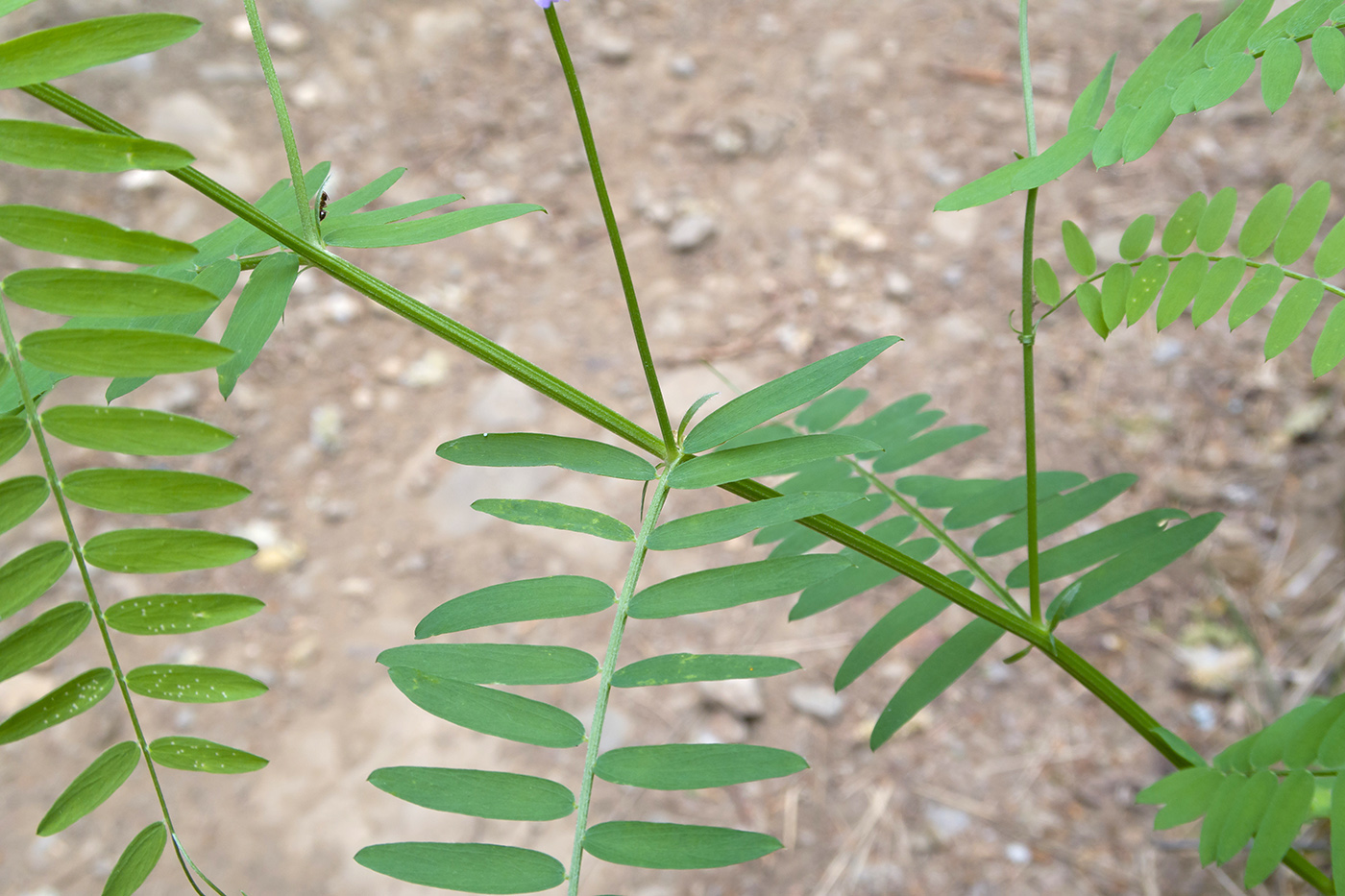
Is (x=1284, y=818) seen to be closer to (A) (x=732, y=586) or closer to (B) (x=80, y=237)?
(A) (x=732, y=586)

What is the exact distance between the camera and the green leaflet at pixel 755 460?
69 centimetres

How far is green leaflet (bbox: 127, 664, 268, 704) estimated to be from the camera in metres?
0.58

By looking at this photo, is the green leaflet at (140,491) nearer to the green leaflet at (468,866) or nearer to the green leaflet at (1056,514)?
A: the green leaflet at (468,866)

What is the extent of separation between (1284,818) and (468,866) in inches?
26.2

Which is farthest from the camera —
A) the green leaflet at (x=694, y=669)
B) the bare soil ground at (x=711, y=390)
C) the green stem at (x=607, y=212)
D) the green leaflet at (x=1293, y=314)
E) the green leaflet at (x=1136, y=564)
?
the bare soil ground at (x=711, y=390)

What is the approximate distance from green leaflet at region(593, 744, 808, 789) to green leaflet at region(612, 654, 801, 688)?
0.15ft

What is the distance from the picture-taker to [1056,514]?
0.97 metres

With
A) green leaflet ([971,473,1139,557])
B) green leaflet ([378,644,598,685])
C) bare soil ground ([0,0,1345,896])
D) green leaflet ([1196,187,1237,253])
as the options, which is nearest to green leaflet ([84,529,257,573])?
green leaflet ([378,644,598,685])

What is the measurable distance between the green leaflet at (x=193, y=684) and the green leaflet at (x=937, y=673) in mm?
554

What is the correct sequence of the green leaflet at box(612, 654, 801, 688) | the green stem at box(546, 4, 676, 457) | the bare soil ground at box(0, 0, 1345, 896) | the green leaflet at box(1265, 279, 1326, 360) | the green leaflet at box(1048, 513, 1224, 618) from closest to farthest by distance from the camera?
the green stem at box(546, 4, 676, 457)
the green leaflet at box(612, 654, 801, 688)
the green leaflet at box(1265, 279, 1326, 360)
the green leaflet at box(1048, 513, 1224, 618)
the bare soil ground at box(0, 0, 1345, 896)

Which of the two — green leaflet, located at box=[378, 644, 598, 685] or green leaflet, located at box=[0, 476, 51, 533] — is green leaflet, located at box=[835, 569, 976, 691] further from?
green leaflet, located at box=[0, 476, 51, 533]

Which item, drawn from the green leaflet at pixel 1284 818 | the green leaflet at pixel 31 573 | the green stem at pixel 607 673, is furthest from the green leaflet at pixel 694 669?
the green leaflet at pixel 1284 818

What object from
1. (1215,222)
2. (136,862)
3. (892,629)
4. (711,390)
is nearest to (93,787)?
(136,862)

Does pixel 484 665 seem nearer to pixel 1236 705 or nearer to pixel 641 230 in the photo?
pixel 1236 705
